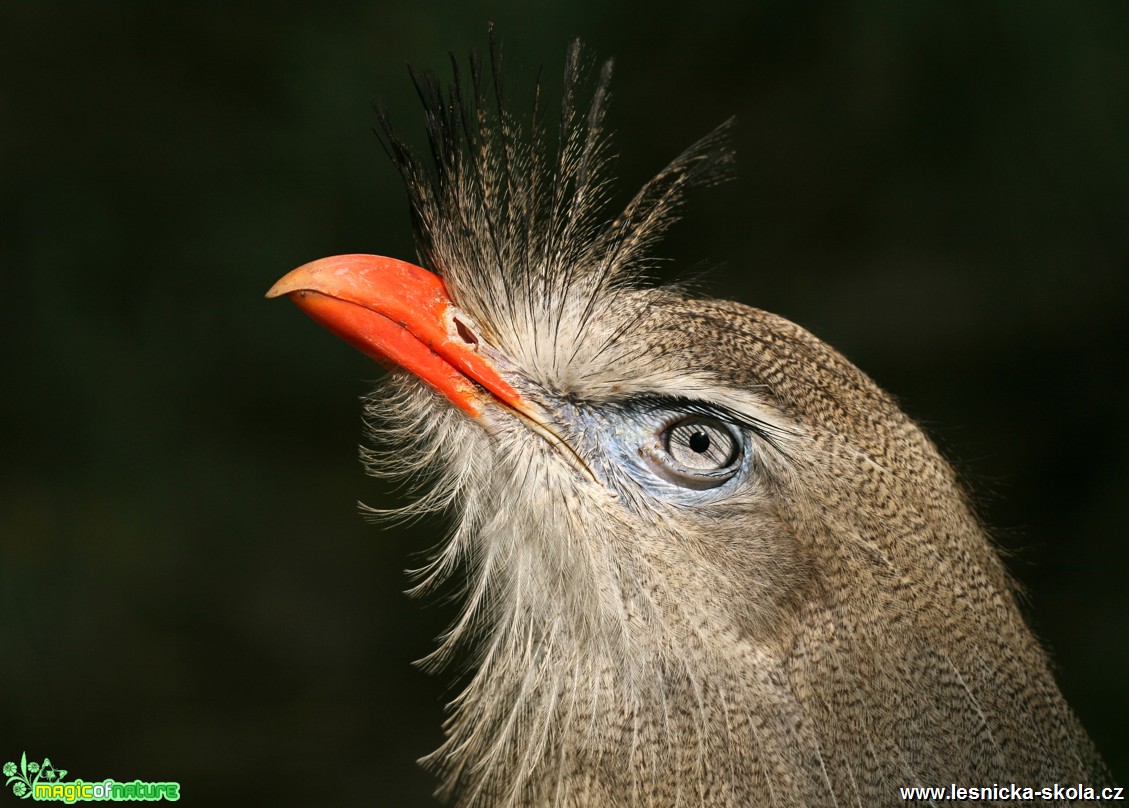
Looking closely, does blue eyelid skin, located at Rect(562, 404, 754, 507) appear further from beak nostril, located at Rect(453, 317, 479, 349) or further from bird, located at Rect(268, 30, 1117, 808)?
beak nostril, located at Rect(453, 317, 479, 349)

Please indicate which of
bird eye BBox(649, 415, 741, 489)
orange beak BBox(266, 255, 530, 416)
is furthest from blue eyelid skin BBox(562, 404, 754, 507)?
orange beak BBox(266, 255, 530, 416)

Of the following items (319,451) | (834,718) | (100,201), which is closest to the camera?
(834,718)

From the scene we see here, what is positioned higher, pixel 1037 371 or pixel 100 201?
pixel 100 201

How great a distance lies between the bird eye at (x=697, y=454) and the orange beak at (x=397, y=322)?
0.21m

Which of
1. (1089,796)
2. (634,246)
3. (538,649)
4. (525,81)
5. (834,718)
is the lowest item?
(1089,796)

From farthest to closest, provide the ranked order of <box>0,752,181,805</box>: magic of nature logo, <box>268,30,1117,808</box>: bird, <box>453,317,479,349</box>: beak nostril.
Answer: <box>0,752,181,805</box>: magic of nature logo
<box>453,317,479,349</box>: beak nostril
<box>268,30,1117,808</box>: bird

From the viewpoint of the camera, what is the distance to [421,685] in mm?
3787

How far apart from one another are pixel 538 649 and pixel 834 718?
1.42ft

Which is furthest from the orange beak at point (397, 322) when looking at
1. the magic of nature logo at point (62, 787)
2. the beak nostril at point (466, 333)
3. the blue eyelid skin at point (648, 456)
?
the magic of nature logo at point (62, 787)

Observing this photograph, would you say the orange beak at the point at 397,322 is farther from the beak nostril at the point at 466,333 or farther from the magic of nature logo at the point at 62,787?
the magic of nature logo at the point at 62,787

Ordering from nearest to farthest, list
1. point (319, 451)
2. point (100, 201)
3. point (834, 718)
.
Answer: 1. point (834, 718)
2. point (100, 201)
3. point (319, 451)

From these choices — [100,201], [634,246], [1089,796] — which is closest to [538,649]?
[634,246]

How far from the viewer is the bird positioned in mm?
1517

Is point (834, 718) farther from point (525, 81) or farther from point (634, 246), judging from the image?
point (525, 81)
